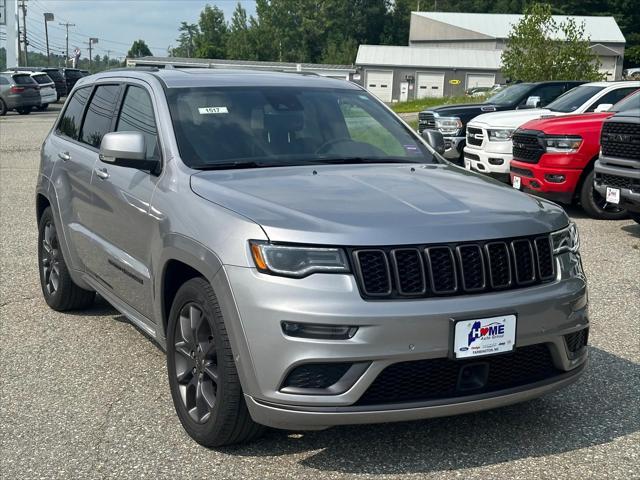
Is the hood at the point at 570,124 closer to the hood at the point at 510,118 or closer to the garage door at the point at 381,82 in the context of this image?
the hood at the point at 510,118

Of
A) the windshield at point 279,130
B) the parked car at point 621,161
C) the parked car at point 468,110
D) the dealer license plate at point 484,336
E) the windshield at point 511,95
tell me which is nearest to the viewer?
the dealer license plate at point 484,336

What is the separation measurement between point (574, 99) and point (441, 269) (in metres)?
11.1

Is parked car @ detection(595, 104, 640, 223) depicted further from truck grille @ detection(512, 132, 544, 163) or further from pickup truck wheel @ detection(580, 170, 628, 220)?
truck grille @ detection(512, 132, 544, 163)

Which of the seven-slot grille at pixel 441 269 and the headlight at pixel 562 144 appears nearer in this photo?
the seven-slot grille at pixel 441 269

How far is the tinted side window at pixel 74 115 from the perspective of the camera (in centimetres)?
637

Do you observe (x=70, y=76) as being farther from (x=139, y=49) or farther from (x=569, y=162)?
(x=139, y=49)

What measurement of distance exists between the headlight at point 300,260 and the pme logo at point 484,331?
588mm

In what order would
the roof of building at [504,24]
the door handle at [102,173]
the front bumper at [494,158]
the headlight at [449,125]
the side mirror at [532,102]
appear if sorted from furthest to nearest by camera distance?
1. the roof of building at [504,24]
2. the headlight at [449,125]
3. the side mirror at [532,102]
4. the front bumper at [494,158]
5. the door handle at [102,173]

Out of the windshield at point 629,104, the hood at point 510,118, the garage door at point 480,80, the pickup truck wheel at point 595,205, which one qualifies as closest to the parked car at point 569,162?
Answer: the pickup truck wheel at point 595,205

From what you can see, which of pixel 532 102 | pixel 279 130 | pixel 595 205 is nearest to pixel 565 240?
pixel 279 130

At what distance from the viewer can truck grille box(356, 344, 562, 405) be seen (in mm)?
3621

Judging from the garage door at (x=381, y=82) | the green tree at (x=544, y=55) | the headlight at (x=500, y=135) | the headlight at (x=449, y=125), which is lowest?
the garage door at (x=381, y=82)

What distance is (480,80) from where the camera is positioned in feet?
240

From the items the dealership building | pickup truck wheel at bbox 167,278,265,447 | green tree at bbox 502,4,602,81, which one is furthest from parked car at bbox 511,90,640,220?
the dealership building
